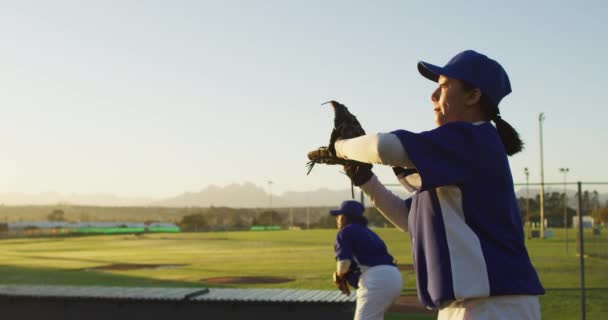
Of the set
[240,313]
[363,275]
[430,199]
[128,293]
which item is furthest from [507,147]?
[128,293]

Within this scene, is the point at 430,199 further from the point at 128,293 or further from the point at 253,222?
the point at 253,222

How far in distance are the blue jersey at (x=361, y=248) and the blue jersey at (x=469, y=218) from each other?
538 cm

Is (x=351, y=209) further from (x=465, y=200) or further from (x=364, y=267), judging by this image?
(x=465, y=200)

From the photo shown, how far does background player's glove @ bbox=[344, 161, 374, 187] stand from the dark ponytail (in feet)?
1.90

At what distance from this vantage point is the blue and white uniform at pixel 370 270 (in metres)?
8.05

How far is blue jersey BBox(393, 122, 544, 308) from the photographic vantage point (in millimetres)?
2740

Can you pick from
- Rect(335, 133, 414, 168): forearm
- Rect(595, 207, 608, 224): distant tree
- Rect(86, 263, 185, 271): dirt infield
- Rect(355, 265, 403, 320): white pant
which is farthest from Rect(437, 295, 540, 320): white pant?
Rect(86, 263, 185, 271): dirt infield

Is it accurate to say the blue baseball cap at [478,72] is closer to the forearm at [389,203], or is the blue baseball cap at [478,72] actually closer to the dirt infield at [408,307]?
the forearm at [389,203]

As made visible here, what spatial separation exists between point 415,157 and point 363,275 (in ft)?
18.9

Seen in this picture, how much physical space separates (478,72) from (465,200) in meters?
0.53

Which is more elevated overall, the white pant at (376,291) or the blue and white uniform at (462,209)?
the blue and white uniform at (462,209)

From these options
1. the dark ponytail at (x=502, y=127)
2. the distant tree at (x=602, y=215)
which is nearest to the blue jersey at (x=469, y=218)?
the dark ponytail at (x=502, y=127)

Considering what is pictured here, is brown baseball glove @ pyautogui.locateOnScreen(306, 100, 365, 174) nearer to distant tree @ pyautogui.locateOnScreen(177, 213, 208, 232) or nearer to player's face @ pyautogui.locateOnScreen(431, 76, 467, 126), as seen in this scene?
player's face @ pyautogui.locateOnScreen(431, 76, 467, 126)

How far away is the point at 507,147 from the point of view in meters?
3.22
